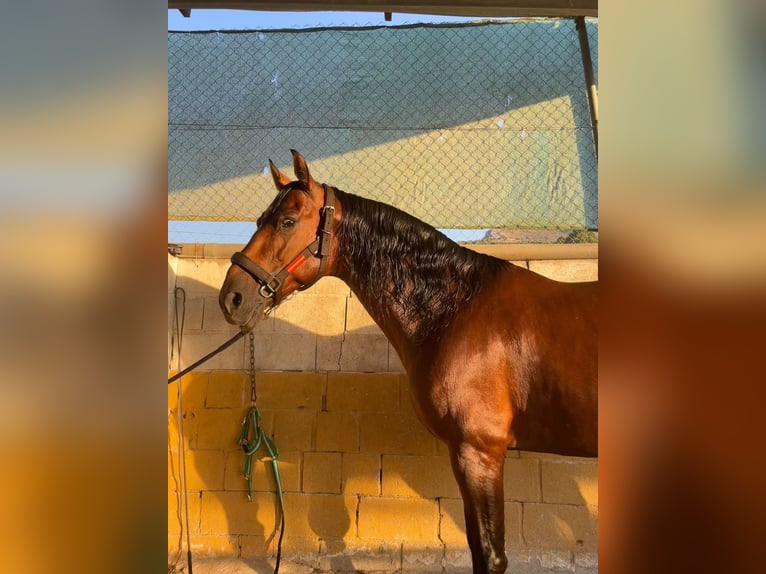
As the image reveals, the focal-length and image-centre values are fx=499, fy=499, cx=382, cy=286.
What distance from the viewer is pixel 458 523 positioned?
2.73m

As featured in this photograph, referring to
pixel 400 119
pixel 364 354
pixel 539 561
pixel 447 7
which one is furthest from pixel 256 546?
pixel 447 7

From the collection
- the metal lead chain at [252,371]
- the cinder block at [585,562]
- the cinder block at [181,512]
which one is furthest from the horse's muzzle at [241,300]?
the cinder block at [585,562]

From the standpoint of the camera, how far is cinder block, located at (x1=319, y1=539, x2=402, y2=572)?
2.68 m

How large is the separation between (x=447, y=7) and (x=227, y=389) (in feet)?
8.18

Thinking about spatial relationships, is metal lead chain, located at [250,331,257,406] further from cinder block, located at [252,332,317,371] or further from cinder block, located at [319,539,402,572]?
cinder block, located at [319,539,402,572]

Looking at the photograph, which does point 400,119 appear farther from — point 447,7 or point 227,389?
point 227,389

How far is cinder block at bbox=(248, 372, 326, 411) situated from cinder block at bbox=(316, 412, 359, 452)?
9 centimetres

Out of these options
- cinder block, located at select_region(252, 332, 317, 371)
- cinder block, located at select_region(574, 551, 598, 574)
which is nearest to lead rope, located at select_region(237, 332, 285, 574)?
cinder block, located at select_region(252, 332, 317, 371)
